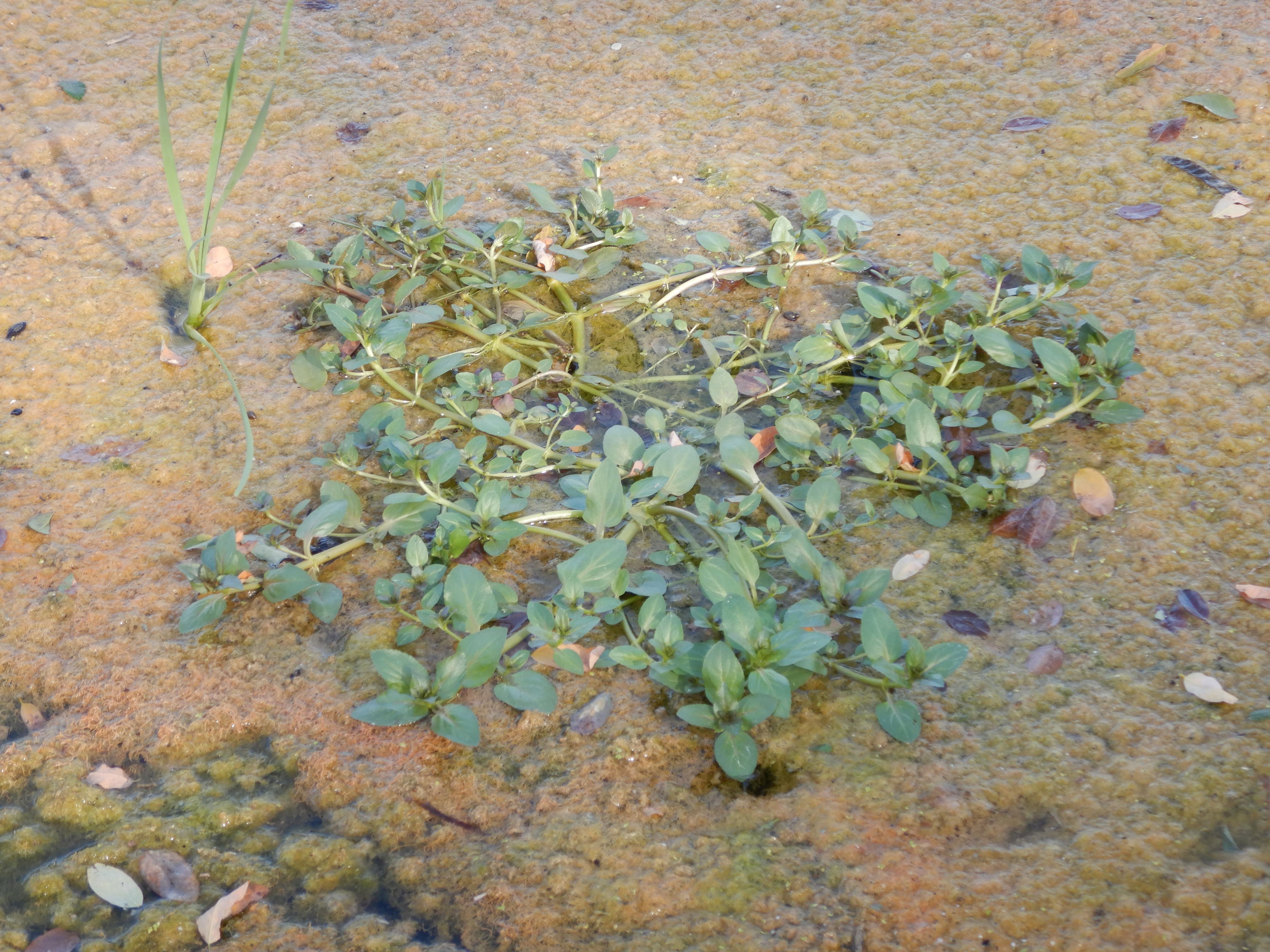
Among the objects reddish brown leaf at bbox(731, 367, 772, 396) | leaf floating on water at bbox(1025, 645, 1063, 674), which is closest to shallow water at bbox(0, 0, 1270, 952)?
leaf floating on water at bbox(1025, 645, 1063, 674)

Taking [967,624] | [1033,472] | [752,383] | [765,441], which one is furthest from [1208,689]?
[752,383]

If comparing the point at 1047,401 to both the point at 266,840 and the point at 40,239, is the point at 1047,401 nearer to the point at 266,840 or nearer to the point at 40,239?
the point at 266,840

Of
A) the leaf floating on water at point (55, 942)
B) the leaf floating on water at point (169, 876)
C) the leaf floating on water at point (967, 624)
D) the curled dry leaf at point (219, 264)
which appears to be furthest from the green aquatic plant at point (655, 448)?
the leaf floating on water at point (55, 942)

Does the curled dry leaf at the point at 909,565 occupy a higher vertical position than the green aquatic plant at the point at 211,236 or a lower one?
lower

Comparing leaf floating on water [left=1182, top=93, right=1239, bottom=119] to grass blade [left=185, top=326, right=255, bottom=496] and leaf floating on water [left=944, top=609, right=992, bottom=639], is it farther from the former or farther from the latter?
grass blade [left=185, top=326, right=255, bottom=496]

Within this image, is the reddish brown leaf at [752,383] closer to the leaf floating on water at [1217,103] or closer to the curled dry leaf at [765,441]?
the curled dry leaf at [765,441]
